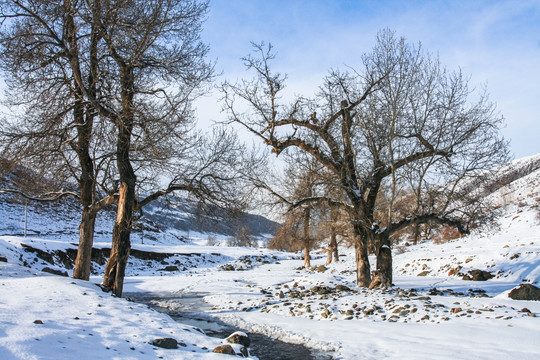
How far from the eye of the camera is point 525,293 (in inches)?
419

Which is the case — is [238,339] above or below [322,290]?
below

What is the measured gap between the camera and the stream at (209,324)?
7.46 meters

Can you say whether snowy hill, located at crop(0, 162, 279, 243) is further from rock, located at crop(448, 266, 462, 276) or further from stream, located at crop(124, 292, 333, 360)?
rock, located at crop(448, 266, 462, 276)

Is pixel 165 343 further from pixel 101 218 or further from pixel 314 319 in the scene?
pixel 101 218

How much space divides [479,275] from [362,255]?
18.3ft

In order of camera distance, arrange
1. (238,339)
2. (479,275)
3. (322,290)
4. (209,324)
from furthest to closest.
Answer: (479,275) → (322,290) → (209,324) → (238,339)

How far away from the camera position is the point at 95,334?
5453 millimetres

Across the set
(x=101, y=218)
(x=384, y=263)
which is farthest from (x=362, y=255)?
(x=101, y=218)

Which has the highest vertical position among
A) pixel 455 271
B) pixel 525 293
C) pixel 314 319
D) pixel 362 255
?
pixel 362 255

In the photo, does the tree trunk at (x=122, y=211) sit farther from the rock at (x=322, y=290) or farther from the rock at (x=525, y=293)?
the rock at (x=525, y=293)

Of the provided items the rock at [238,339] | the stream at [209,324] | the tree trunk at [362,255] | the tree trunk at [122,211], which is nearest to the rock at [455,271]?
the tree trunk at [362,255]

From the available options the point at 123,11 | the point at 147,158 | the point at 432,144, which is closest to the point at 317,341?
the point at 147,158

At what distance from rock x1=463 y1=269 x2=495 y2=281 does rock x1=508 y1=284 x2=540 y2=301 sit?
460cm

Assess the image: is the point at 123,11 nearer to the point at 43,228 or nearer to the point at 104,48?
the point at 104,48
